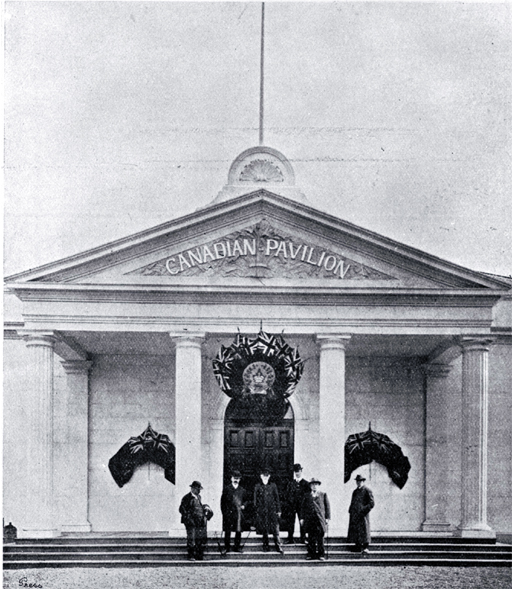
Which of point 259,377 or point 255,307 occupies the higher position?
point 255,307

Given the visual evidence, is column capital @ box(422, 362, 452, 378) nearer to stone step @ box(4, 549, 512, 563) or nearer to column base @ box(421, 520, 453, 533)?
column base @ box(421, 520, 453, 533)

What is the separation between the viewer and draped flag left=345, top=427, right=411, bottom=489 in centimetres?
2581

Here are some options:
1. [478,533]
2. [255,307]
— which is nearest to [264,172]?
[255,307]

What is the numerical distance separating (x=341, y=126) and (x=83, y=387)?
338 inches

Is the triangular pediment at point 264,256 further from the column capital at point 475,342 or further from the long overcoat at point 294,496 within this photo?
the long overcoat at point 294,496

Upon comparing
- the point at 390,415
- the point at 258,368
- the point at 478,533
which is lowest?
the point at 478,533

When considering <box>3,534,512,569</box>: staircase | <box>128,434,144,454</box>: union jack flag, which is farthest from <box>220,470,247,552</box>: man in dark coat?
<box>128,434,144,454</box>: union jack flag

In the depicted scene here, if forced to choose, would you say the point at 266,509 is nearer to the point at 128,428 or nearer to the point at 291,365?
the point at 291,365

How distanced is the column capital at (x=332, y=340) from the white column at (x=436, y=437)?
360 cm

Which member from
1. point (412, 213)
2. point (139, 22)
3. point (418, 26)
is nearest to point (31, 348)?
point (139, 22)

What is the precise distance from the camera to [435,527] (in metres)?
25.3

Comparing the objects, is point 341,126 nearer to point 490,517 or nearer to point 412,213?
point 412,213

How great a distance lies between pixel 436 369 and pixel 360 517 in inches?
239
